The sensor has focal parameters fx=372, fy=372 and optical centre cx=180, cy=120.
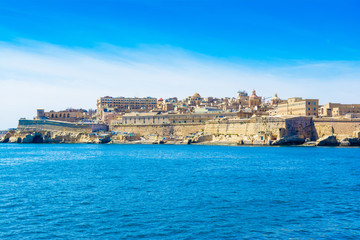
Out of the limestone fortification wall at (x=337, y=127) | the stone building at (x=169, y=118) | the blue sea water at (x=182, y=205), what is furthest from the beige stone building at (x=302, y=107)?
Answer: the blue sea water at (x=182, y=205)

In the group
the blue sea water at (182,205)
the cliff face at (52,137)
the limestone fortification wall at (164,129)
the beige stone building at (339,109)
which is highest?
the beige stone building at (339,109)

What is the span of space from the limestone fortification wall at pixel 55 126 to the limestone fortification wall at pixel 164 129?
19.8 feet

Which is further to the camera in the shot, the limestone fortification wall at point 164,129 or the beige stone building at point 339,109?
the limestone fortification wall at point 164,129

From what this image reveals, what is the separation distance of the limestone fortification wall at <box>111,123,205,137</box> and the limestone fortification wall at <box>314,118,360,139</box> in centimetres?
2301

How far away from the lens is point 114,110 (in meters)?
97.2

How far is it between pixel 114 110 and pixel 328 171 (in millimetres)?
76359

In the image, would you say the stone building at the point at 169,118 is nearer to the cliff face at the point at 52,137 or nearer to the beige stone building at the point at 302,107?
the cliff face at the point at 52,137

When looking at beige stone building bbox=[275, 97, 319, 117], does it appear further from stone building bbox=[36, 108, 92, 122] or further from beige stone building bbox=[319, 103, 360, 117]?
stone building bbox=[36, 108, 92, 122]

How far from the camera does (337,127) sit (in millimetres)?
56281

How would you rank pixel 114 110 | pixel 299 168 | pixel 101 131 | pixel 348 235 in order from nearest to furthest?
pixel 348 235, pixel 299 168, pixel 101 131, pixel 114 110

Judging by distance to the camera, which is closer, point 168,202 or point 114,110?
point 168,202

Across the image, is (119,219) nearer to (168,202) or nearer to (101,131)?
(168,202)

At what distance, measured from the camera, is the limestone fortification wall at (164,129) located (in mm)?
73381

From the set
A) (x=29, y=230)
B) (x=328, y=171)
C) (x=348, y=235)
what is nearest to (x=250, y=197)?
(x=348, y=235)
